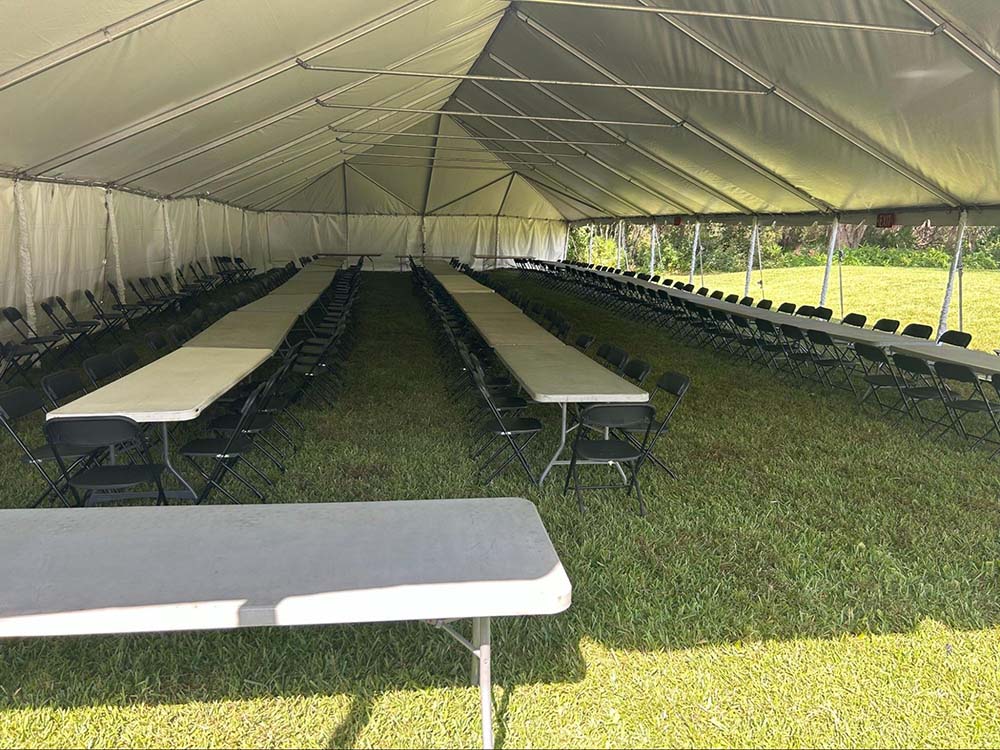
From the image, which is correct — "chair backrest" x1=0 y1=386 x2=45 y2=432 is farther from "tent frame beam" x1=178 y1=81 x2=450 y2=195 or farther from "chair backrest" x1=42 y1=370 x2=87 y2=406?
"tent frame beam" x1=178 y1=81 x2=450 y2=195

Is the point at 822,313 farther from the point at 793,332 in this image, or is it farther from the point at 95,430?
the point at 95,430

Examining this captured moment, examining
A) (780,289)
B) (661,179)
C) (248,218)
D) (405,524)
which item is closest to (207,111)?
(405,524)

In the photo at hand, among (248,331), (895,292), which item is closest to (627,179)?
(248,331)

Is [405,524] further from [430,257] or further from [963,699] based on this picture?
[430,257]

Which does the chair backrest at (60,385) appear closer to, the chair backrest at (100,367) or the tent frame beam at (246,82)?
the chair backrest at (100,367)

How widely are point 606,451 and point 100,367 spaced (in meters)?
3.62

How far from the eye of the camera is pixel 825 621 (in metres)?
2.94

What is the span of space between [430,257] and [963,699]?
832 inches

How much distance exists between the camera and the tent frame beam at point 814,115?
21.5 ft

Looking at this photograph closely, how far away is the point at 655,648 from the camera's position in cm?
273

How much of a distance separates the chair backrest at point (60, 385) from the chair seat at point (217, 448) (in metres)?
0.88

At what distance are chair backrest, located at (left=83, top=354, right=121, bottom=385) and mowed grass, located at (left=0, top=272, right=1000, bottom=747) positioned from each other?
740mm

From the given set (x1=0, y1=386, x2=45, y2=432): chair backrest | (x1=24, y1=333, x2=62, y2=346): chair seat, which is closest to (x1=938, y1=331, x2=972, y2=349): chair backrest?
(x1=0, y1=386, x2=45, y2=432): chair backrest

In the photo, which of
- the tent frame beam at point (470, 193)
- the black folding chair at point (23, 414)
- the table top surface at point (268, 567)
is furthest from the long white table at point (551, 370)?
the tent frame beam at point (470, 193)
